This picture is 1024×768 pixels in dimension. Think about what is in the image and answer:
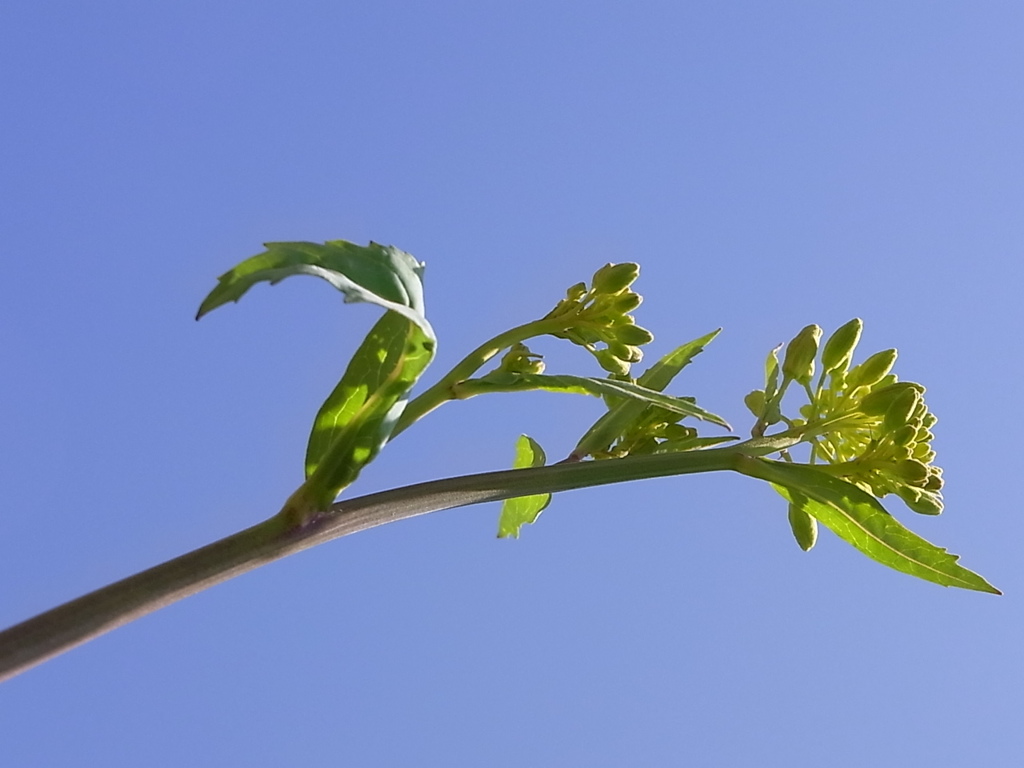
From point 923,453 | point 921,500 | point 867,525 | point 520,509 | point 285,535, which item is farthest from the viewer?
point 520,509

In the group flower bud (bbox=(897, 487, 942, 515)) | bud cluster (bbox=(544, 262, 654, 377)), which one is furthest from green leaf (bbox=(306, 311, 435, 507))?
flower bud (bbox=(897, 487, 942, 515))

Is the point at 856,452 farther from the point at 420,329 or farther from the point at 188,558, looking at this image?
the point at 188,558

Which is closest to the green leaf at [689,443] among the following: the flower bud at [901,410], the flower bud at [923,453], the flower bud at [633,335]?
the flower bud at [633,335]

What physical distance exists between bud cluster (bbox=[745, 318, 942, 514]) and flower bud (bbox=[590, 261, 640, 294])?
58cm

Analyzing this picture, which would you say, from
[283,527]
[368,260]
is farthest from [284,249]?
[283,527]

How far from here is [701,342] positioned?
379 centimetres

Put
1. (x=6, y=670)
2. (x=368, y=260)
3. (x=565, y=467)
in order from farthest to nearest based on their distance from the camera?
1. (x=565, y=467)
2. (x=368, y=260)
3. (x=6, y=670)

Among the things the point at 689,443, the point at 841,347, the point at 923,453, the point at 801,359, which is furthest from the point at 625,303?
the point at 923,453

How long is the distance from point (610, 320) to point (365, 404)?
3.14 feet

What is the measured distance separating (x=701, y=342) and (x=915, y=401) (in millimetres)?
818

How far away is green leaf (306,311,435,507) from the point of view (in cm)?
249

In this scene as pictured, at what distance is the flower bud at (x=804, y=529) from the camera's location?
11.1 ft

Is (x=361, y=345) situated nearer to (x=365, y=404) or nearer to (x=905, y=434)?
(x=365, y=404)

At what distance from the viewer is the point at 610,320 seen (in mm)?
3305
